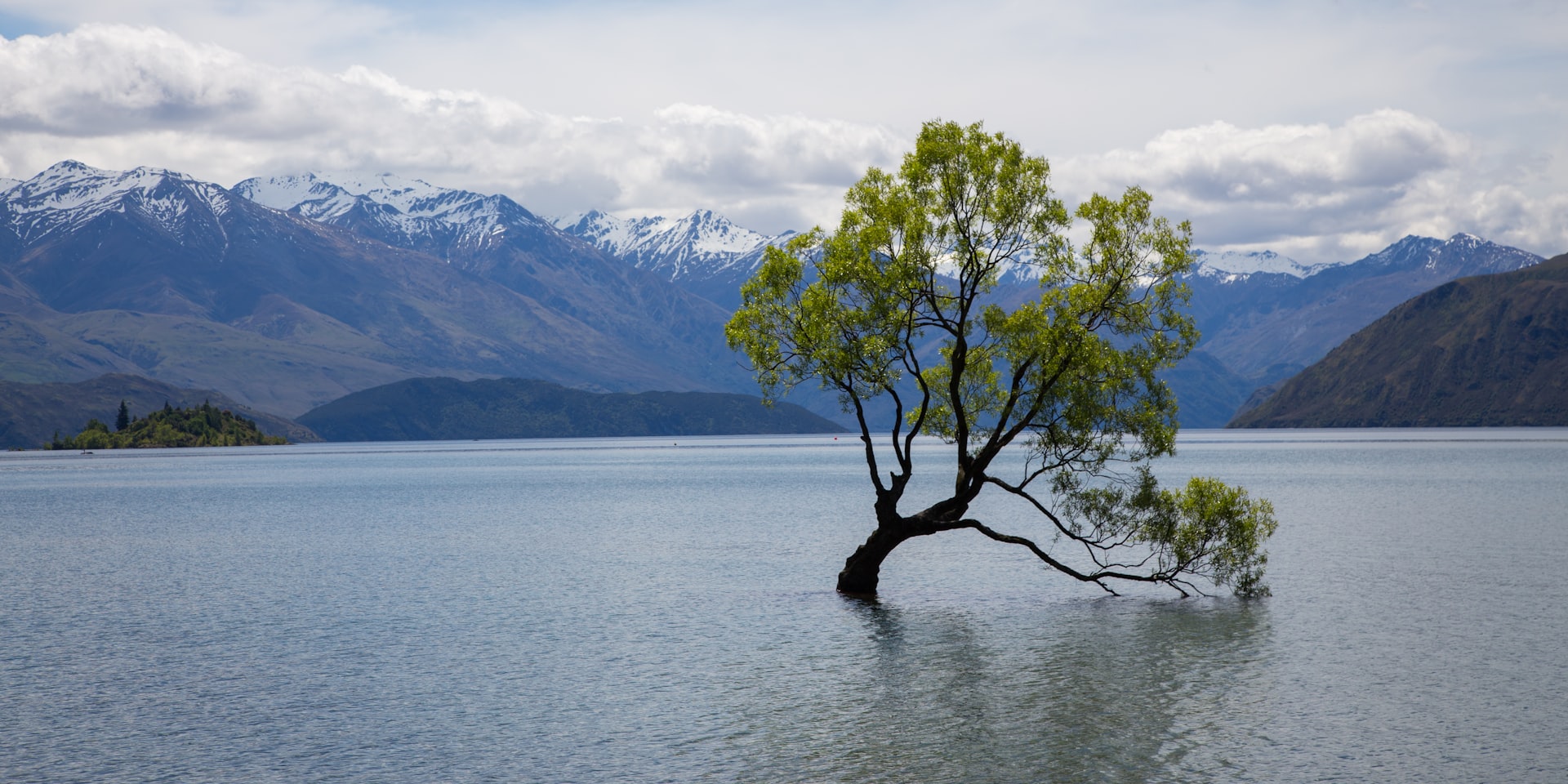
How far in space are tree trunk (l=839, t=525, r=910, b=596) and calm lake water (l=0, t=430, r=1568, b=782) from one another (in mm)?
1593

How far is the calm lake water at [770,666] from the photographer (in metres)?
29.3

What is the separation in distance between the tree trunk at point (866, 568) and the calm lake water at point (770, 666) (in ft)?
5.23

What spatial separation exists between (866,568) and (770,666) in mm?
16072

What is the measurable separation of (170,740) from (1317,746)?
2881 cm

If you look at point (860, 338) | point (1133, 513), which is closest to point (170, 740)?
point (860, 338)

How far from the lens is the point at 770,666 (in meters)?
40.8

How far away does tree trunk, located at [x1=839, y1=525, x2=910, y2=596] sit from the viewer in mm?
54219

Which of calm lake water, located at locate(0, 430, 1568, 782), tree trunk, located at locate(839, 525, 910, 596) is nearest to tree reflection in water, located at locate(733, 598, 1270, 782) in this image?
calm lake water, located at locate(0, 430, 1568, 782)

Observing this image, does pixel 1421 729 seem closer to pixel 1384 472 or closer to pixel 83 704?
pixel 83 704

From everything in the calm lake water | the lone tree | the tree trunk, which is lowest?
the calm lake water

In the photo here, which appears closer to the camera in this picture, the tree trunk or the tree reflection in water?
the tree reflection in water

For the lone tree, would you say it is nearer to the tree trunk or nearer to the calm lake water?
the tree trunk

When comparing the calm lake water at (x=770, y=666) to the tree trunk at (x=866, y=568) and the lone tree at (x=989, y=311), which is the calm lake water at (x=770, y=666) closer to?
the tree trunk at (x=866, y=568)

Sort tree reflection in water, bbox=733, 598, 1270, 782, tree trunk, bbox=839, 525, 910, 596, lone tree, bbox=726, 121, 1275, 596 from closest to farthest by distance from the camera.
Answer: tree reflection in water, bbox=733, 598, 1270, 782, lone tree, bbox=726, 121, 1275, 596, tree trunk, bbox=839, 525, 910, 596
